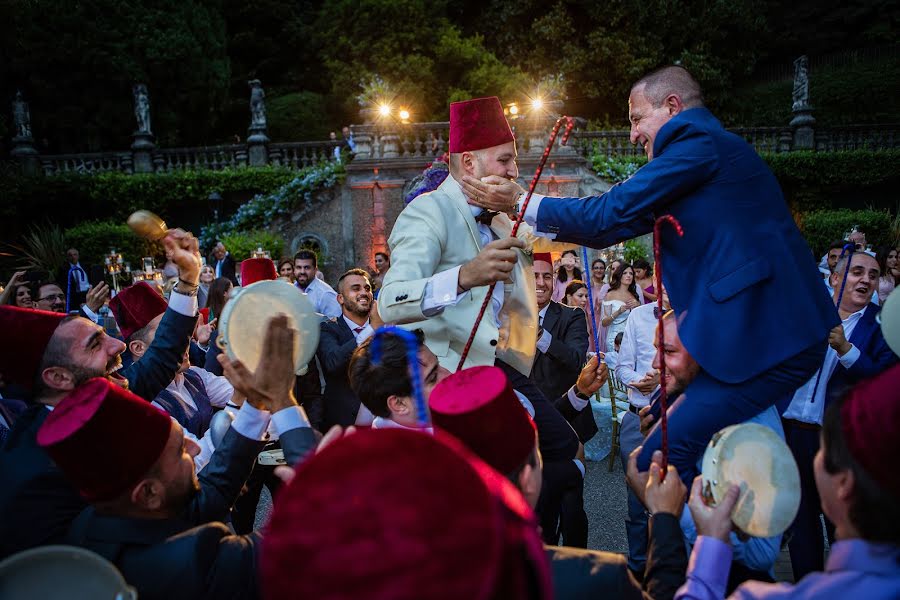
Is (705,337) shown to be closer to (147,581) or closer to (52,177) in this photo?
→ (147,581)

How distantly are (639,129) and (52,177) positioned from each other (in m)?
22.7

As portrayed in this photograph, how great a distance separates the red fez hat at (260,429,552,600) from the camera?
0.96 metres

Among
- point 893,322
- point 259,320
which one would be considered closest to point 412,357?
point 259,320

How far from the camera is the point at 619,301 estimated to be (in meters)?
7.78

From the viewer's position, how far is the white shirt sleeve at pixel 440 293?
2.74 metres

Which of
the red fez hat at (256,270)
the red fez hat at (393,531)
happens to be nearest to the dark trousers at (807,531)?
the red fez hat at (393,531)

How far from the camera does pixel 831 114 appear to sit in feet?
86.3

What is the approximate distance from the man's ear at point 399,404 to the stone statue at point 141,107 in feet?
70.9

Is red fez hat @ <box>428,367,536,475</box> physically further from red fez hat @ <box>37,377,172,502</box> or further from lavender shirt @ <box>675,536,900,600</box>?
red fez hat @ <box>37,377,172,502</box>

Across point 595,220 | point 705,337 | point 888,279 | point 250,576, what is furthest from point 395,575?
point 888,279

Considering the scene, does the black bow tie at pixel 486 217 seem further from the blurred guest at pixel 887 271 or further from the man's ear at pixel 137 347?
the blurred guest at pixel 887 271

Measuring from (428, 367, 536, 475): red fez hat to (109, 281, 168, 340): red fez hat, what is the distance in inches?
129

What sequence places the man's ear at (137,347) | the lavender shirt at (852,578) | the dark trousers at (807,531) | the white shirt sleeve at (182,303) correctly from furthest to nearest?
the man's ear at (137,347) → the dark trousers at (807,531) → the white shirt sleeve at (182,303) → the lavender shirt at (852,578)

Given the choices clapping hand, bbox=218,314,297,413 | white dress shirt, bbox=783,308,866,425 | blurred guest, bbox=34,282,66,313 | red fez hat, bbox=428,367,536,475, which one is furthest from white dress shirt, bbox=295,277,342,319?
red fez hat, bbox=428,367,536,475
